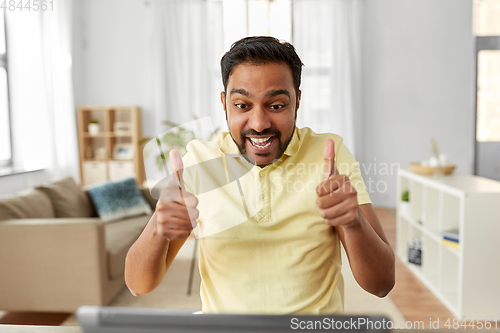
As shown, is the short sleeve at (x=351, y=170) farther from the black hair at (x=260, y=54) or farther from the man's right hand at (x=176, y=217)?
the man's right hand at (x=176, y=217)

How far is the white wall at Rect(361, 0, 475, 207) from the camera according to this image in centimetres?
462

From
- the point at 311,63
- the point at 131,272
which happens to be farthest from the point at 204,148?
the point at 311,63

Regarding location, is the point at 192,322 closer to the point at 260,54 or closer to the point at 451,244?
the point at 260,54

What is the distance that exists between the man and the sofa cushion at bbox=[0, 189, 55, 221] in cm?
156

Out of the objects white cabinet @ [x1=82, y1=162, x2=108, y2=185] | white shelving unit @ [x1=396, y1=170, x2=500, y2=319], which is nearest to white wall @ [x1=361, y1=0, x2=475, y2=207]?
white shelving unit @ [x1=396, y1=170, x2=500, y2=319]

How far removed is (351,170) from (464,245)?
1.42 meters

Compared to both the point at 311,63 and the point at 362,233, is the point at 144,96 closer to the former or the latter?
the point at 311,63

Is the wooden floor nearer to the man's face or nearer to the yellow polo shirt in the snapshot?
the yellow polo shirt

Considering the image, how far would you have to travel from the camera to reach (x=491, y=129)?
3799 millimetres

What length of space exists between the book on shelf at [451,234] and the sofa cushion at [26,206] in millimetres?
2290

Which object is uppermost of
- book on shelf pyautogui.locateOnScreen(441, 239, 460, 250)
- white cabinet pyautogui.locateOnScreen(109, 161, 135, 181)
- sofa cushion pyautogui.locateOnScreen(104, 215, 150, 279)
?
white cabinet pyautogui.locateOnScreen(109, 161, 135, 181)

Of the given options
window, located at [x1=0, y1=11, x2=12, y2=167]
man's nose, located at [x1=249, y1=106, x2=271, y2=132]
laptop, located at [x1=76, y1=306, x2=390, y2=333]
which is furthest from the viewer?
window, located at [x1=0, y1=11, x2=12, y2=167]

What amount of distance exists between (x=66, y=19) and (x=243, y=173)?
4404mm

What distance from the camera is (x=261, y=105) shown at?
0.75m
